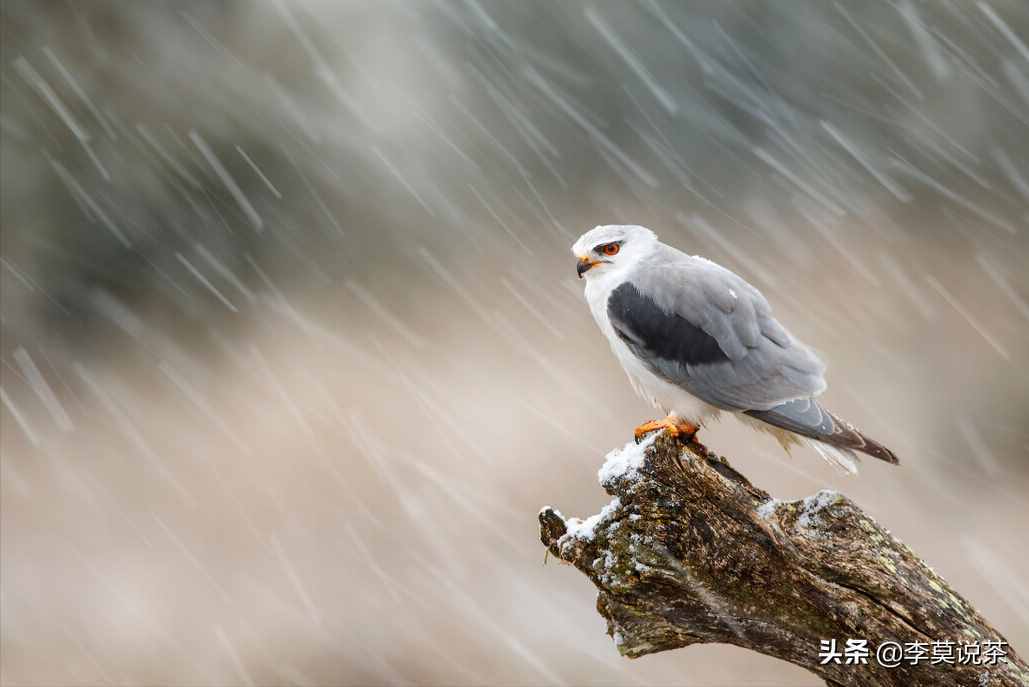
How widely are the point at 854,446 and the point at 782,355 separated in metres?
0.84

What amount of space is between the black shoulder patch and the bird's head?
305 mm

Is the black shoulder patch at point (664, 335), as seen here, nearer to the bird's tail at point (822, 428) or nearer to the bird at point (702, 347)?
the bird at point (702, 347)

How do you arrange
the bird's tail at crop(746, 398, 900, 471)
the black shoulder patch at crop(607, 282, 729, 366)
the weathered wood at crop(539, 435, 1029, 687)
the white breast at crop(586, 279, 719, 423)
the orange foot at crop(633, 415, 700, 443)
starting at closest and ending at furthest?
1. the weathered wood at crop(539, 435, 1029, 687)
2. the bird's tail at crop(746, 398, 900, 471)
3. the orange foot at crop(633, 415, 700, 443)
4. the black shoulder patch at crop(607, 282, 729, 366)
5. the white breast at crop(586, 279, 719, 423)

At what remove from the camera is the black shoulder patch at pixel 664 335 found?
6.62m

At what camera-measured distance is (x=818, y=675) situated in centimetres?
618

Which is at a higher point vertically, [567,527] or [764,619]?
[567,527]

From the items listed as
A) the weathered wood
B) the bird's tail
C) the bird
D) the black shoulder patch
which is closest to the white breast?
the bird

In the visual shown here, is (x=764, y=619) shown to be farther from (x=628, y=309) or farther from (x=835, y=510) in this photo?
(x=628, y=309)

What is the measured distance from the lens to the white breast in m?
6.77

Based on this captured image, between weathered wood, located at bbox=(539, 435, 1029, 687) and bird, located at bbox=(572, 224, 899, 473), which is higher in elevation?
bird, located at bbox=(572, 224, 899, 473)

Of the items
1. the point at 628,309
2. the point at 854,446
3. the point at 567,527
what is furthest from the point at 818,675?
the point at 628,309

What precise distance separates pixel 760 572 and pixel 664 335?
Answer: 1752 millimetres

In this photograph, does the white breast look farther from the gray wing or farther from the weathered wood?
the weathered wood

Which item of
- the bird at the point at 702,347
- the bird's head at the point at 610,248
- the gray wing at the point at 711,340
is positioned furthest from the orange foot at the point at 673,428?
the bird's head at the point at 610,248
